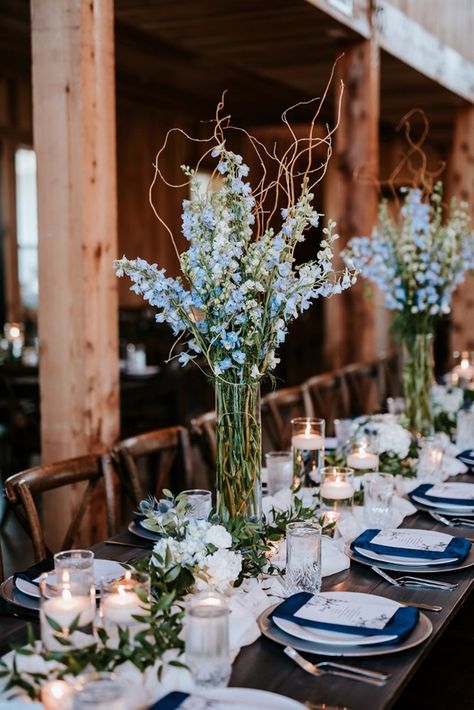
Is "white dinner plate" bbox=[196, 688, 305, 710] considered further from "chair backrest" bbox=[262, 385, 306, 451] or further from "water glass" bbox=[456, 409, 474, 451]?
"chair backrest" bbox=[262, 385, 306, 451]

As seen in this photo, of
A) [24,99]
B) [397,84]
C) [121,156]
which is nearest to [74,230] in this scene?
[397,84]

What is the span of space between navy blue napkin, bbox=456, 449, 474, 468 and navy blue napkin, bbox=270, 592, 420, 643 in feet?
5.25

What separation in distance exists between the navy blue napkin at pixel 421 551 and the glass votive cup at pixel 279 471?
577mm

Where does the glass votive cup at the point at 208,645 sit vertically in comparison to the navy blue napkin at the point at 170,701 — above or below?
above

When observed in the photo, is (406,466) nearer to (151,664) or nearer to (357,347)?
(151,664)

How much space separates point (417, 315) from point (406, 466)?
805 mm

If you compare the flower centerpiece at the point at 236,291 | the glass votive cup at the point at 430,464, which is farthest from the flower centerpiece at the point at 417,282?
the flower centerpiece at the point at 236,291

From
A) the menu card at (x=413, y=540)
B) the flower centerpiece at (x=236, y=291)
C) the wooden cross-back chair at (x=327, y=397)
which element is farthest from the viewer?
the wooden cross-back chair at (x=327, y=397)

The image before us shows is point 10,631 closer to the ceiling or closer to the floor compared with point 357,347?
closer to the floor

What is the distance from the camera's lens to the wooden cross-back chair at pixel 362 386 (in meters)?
5.41

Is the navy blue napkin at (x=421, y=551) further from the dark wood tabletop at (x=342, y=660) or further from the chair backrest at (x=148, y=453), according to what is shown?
the chair backrest at (x=148, y=453)

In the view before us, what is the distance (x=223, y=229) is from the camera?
6.67 feet

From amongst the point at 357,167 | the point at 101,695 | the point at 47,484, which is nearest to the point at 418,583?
the point at 101,695

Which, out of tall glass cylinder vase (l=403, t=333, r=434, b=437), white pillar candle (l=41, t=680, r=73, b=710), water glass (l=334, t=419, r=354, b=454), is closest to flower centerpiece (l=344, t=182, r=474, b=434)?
tall glass cylinder vase (l=403, t=333, r=434, b=437)
